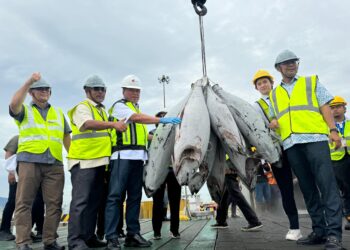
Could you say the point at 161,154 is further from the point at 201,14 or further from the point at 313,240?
the point at 313,240

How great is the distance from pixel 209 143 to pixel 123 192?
2.40 metres

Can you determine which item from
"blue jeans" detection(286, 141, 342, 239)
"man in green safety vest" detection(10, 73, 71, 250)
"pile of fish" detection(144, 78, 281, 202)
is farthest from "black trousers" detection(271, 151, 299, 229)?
"man in green safety vest" detection(10, 73, 71, 250)

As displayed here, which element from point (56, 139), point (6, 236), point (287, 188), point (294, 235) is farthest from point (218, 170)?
point (6, 236)

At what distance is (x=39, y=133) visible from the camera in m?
4.84

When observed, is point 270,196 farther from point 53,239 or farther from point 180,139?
point 180,139

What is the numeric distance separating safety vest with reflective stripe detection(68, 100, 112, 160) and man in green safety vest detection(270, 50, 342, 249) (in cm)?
217

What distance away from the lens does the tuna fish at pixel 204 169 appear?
8.21 ft

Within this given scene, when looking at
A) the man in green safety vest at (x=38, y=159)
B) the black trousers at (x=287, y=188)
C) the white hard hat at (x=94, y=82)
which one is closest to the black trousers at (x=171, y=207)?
the man in green safety vest at (x=38, y=159)

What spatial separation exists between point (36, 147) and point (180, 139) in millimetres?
3011

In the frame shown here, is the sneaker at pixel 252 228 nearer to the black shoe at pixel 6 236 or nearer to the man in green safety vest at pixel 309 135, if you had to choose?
the man in green safety vest at pixel 309 135

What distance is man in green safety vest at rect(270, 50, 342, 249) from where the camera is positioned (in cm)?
392

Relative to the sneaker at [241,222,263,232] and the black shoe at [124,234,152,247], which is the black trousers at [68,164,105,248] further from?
the sneaker at [241,222,263,232]

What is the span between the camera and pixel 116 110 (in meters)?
4.55

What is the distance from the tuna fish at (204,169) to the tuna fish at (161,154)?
0.97 feet
